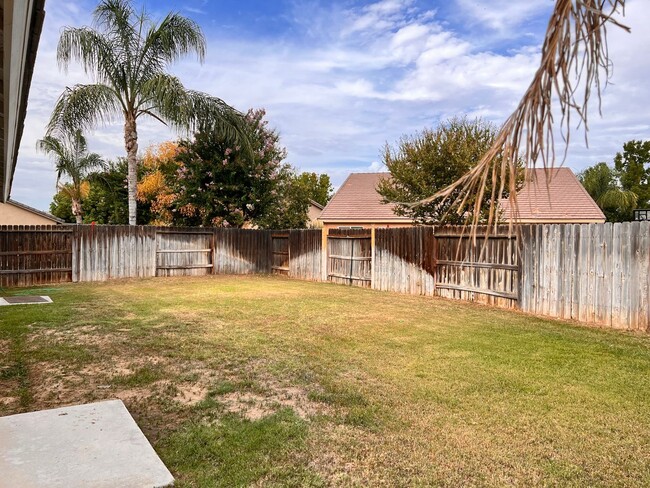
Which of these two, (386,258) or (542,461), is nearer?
(542,461)

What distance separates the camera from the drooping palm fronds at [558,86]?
91cm

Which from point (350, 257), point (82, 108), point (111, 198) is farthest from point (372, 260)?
point (111, 198)

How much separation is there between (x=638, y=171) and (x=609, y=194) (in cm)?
226

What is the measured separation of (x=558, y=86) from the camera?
928mm

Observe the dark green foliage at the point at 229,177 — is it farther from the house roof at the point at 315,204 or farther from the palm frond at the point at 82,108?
the house roof at the point at 315,204

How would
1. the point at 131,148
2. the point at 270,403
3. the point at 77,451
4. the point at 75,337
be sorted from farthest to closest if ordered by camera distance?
1. the point at 131,148
2. the point at 75,337
3. the point at 270,403
4. the point at 77,451

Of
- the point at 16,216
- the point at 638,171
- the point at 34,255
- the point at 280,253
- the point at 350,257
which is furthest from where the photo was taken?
the point at 638,171

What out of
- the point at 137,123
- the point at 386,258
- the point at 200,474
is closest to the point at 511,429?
the point at 200,474

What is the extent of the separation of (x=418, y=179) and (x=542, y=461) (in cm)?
1207

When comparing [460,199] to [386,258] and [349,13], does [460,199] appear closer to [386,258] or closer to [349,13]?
[349,13]

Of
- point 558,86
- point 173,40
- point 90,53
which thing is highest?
point 173,40

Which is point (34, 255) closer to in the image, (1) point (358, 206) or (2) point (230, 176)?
(2) point (230, 176)

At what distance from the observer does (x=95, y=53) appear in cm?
1359

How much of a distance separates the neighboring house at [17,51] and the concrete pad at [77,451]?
88.7 inches
